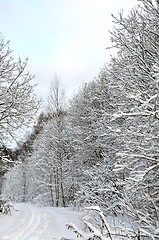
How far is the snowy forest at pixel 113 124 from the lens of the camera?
11.8 ft

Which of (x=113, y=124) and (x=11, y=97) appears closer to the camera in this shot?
(x=11, y=97)

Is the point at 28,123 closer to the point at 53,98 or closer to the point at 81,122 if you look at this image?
the point at 81,122

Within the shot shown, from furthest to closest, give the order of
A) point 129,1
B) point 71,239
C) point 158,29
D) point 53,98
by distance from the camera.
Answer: point 53,98 < point 129,1 < point 158,29 < point 71,239

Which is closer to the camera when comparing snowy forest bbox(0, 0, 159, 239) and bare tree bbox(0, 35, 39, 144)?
snowy forest bbox(0, 0, 159, 239)

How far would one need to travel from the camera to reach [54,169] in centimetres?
1723

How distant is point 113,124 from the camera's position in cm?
1010

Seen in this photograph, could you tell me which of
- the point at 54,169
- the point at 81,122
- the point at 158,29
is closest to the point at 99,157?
the point at 81,122

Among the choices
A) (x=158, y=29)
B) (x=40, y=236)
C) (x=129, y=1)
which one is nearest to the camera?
(x=40, y=236)

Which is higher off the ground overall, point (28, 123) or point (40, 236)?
point (28, 123)

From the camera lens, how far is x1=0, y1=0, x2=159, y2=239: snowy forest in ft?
11.8

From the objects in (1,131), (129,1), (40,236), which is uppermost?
(129,1)

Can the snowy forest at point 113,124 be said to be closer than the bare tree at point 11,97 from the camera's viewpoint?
Yes

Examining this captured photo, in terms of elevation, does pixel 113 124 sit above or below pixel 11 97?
below

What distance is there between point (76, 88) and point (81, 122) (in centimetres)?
385
